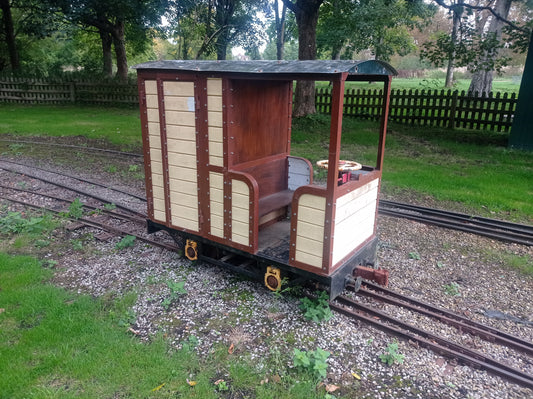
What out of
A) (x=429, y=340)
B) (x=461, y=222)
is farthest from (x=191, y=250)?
(x=461, y=222)

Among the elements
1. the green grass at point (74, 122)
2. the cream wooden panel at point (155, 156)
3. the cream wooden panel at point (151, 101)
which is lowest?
the green grass at point (74, 122)

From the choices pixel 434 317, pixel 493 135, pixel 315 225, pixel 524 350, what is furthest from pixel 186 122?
pixel 493 135

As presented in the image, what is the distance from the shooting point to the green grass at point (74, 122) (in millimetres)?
16344

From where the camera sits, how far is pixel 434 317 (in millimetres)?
5008

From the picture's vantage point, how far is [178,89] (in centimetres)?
533

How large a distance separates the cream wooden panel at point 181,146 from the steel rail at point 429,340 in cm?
276

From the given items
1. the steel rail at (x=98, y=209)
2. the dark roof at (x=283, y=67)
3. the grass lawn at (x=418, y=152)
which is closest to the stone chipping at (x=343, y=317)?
the steel rail at (x=98, y=209)

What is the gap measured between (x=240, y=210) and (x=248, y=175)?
497 millimetres

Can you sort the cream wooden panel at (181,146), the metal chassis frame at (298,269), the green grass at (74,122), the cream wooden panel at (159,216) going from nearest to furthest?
the metal chassis frame at (298,269) < the cream wooden panel at (181,146) < the cream wooden panel at (159,216) < the green grass at (74,122)

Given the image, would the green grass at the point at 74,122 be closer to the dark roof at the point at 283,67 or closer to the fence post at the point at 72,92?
the fence post at the point at 72,92

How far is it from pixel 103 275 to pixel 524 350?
543cm

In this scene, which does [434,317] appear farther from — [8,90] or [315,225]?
[8,90]

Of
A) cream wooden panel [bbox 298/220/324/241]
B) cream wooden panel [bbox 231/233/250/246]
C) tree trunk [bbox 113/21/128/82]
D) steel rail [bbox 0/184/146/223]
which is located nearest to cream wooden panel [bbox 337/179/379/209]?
cream wooden panel [bbox 298/220/324/241]

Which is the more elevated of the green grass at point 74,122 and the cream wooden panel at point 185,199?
the cream wooden panel at point 185,199
